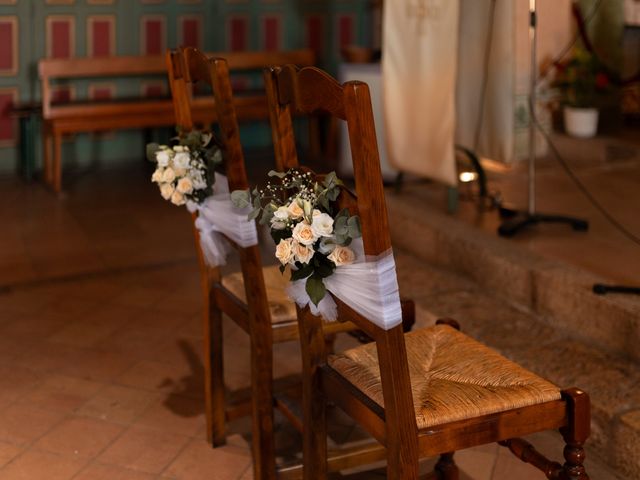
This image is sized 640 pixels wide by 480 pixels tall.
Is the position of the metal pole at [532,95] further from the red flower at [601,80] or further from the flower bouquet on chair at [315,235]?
the flower bouquet on chair at [315,235]

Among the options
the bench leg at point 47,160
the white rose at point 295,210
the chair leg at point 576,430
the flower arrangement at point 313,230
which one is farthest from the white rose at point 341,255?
the bench leg at point 47,160

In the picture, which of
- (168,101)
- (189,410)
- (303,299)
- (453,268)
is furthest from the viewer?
(168,101)

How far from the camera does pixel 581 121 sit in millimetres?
6562

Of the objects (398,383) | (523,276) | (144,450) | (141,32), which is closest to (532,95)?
(523,276)

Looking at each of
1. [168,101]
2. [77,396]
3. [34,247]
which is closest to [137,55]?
[168,101]

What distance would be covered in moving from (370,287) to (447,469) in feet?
3.04

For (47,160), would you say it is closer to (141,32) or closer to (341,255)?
(141,32)

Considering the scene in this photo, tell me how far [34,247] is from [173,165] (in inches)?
107

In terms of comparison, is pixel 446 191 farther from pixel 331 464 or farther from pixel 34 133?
pixel 34 133

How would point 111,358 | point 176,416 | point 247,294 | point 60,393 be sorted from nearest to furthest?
point 247,294 → point 176,416 → point 60,393 → point 111,358

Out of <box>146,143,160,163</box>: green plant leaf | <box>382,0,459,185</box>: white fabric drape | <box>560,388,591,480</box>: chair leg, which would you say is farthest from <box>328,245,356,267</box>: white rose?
<box>382,0,459,185</box>: white fabric drape

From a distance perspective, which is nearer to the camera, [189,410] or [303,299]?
[303,299]

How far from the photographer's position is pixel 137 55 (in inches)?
294

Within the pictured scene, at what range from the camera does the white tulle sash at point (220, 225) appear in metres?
2.78
